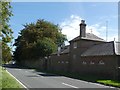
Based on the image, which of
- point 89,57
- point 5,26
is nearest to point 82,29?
point 89,57

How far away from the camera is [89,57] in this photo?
4300cm

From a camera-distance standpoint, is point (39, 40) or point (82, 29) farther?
point (39, 40)

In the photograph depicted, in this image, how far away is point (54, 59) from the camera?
6294 centimetres

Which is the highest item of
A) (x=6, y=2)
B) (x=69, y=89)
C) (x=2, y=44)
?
(x=6, y=2)

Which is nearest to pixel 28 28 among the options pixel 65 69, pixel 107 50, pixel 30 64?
pixel 30 64

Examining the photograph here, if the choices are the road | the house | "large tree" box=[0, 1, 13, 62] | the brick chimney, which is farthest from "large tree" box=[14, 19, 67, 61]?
"large tree" box=[0, 1, 13, 62]

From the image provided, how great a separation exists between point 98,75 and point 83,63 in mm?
7128

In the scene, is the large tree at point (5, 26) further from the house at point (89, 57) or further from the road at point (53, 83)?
the house at point (89, 57)

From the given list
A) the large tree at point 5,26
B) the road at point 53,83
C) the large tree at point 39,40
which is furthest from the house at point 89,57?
the large tree at point 5,26

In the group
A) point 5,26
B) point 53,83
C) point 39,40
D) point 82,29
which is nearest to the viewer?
point 5,26

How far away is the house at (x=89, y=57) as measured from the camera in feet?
119

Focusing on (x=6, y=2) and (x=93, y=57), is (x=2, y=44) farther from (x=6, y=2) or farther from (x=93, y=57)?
(x=93, y=57)

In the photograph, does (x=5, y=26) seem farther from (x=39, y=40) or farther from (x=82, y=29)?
(x=39, y=40)

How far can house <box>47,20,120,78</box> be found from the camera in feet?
119
